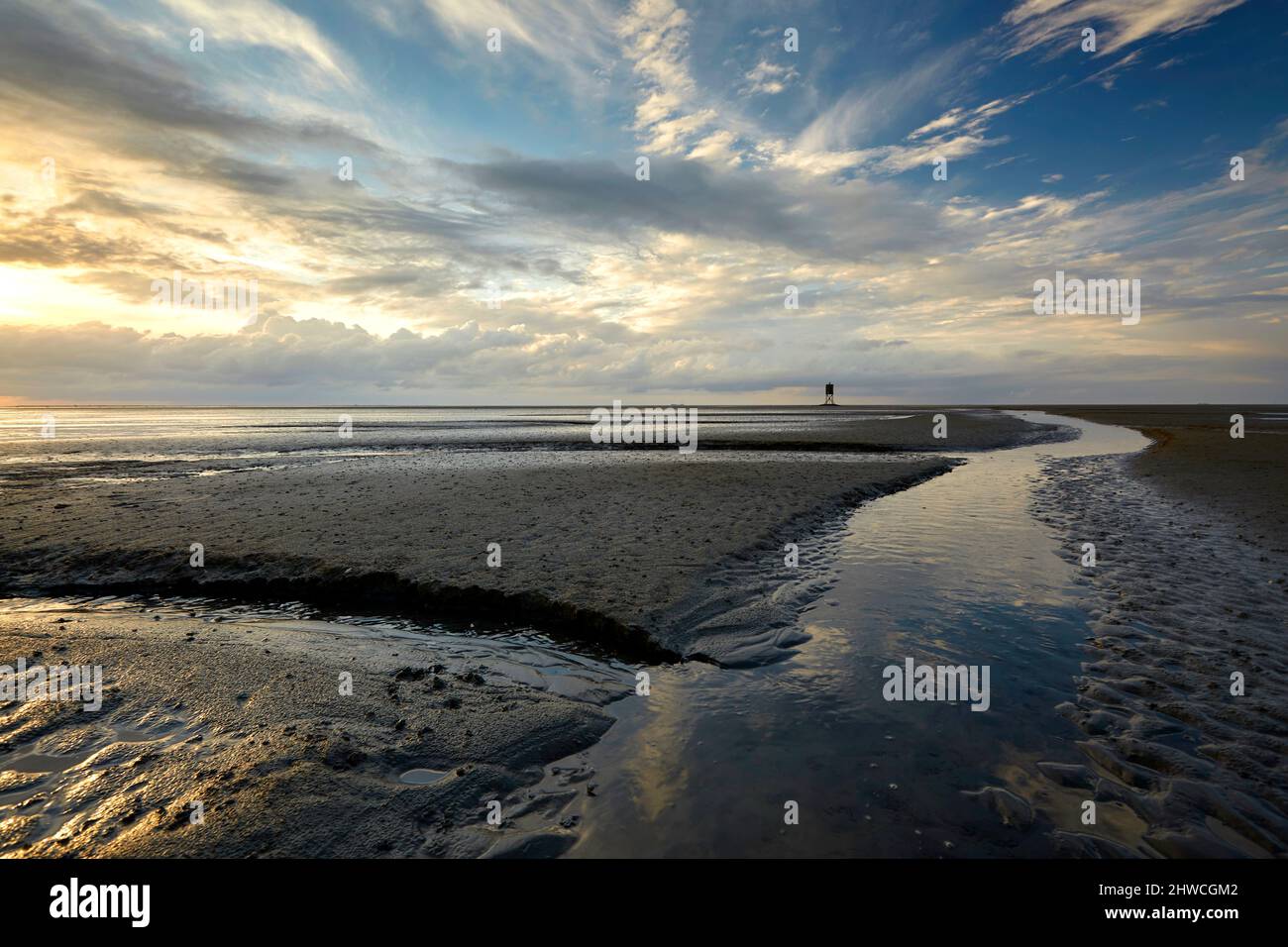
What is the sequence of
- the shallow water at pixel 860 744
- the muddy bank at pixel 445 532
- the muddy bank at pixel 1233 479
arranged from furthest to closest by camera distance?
the muddy bank at pixel 1233 479 → the muddy bank at pixel 445 532 → the shallow water at pixel 860 744

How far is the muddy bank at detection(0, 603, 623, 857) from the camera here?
205 inches

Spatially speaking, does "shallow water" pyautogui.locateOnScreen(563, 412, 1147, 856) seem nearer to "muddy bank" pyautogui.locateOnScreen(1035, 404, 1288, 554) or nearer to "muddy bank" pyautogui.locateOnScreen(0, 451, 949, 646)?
"muddy bank" pyautogui.locateOnScreen(0, 451, 949, 646)

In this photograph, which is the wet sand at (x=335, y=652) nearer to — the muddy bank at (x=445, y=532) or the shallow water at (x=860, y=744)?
the muddy bank at (x=445, y=532)

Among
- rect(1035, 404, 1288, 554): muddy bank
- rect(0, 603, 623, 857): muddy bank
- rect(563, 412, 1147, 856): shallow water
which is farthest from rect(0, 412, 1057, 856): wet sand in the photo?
rect(1035, 404, 1288, 554): muddy bank

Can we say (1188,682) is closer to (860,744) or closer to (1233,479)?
(860,744)

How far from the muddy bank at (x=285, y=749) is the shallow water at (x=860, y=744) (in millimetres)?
782

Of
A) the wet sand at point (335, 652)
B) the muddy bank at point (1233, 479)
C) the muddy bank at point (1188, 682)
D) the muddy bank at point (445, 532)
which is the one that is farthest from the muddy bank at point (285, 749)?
the muddy bank at point (1233, 479)

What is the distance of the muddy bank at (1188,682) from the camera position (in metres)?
5.46

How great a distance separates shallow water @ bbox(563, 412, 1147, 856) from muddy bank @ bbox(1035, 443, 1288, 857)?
1.28 ft

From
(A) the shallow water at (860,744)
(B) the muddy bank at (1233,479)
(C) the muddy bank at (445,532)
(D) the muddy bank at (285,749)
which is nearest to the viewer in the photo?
(D) the muddy bank at (285,749)

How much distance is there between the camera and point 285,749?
643 cm

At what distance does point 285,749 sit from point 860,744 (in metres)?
6.47

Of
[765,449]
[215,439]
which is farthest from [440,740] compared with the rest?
[215,439]
